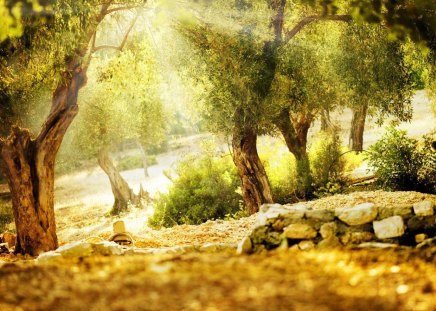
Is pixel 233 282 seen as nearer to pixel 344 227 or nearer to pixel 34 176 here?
pixel 344 227

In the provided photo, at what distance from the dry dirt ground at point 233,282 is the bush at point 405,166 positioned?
8.70 m

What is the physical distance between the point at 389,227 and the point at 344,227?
1.74ft

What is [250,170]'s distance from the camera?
13141 mm

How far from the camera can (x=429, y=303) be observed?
361 cm

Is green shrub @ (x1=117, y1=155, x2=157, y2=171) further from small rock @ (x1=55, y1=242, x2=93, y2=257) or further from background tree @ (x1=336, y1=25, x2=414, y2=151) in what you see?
small rock @ (x1=55, y1=242, x2=93, y2=257)

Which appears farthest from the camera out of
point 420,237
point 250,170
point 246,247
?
point 250,170

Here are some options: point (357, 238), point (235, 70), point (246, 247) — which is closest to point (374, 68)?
point (235, 70)

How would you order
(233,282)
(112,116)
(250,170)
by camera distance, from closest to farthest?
1. (233,282)
2. (250,170)
3. (112,116)

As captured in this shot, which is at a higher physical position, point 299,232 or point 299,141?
point 299,141

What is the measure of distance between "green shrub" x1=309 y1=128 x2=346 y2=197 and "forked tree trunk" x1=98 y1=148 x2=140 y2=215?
895cm

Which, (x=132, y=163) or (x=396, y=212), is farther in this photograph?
(x=132, y=163)

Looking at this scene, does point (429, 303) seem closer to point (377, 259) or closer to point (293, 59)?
point (377, 259)

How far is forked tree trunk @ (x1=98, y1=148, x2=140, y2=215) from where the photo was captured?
71.9 ft

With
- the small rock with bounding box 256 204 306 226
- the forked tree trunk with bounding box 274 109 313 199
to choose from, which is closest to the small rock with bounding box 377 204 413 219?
the small rock with bounding box 256 204 306 226
